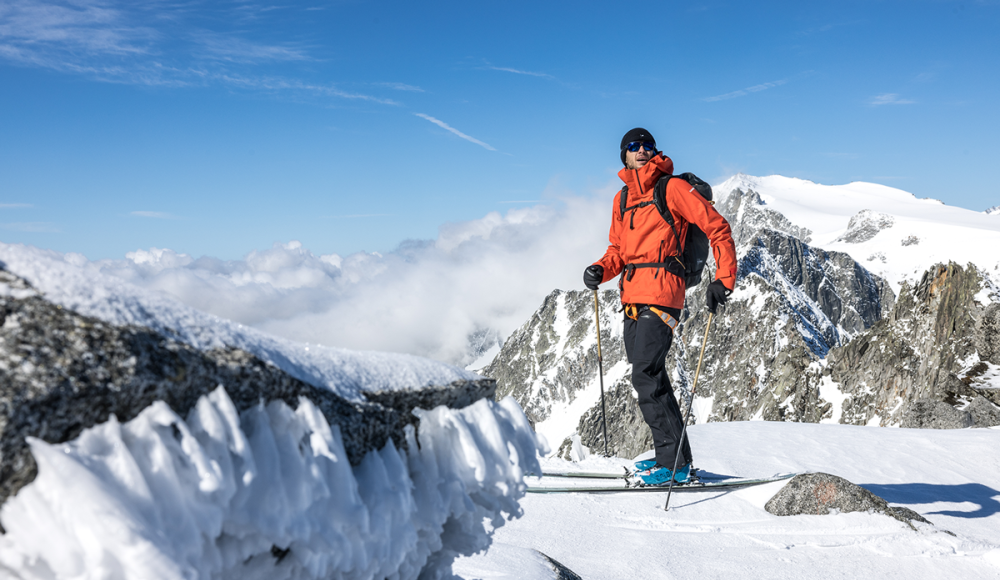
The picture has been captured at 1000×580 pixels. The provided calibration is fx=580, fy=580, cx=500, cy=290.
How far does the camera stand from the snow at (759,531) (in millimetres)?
4203

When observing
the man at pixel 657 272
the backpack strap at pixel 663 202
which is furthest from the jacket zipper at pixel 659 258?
the backpack strap at pixel 663 202

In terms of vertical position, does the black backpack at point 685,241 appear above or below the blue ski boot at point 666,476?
above

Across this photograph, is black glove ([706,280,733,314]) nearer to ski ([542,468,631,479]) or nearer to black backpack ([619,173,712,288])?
black backpack ([619,173,712,288])

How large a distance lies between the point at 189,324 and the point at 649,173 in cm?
486

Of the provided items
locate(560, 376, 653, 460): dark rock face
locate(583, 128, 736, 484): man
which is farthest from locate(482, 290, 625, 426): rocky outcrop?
locate(583, 128, 736, 484): man

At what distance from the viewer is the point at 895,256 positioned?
18125 cm

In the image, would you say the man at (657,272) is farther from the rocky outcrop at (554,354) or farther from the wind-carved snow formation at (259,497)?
the rocky outcrop at (554,354)

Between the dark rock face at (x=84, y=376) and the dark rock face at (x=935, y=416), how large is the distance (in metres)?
16.1

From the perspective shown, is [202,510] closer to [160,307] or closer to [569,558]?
[160,307]

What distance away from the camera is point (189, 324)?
166cm

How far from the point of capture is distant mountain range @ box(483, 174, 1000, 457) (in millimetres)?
24422

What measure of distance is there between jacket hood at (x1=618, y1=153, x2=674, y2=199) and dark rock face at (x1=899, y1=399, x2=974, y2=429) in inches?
473

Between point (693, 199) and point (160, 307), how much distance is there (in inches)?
191

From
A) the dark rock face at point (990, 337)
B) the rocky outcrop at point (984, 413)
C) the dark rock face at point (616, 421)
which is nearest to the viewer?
the rocky outcrop at point (984, 413)
